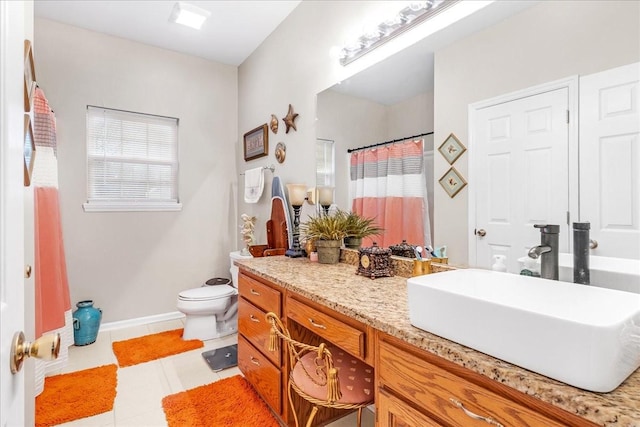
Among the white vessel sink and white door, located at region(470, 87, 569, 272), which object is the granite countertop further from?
white door, located at region(470, 87, 569, 272)

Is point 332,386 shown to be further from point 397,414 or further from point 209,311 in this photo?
point 209,311

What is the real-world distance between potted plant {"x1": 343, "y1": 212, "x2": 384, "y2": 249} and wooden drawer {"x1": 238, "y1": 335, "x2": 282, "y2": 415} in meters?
0.84

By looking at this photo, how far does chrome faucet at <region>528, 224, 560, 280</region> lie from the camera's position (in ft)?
Answer: 3.49

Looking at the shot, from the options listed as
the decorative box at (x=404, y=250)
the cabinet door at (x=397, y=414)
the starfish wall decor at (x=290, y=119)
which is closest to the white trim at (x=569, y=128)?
the decorative box at (x=404, y=250)

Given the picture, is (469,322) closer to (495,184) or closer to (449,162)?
(495,184)

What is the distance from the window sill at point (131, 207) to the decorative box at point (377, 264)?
2402mm

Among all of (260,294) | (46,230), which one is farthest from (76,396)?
(260,294)

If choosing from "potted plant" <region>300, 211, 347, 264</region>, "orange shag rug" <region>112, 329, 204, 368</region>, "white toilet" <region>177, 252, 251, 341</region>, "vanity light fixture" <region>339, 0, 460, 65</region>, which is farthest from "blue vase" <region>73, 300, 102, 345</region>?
"vanity light fixture" <region>339, 0, 460, 65</region>

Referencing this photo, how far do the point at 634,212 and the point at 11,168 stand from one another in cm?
150

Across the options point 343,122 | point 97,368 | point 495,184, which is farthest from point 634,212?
point 97,368

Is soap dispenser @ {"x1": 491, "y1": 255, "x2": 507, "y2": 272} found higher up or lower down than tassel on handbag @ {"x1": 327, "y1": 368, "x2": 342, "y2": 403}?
higher up

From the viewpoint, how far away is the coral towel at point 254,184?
2.95m

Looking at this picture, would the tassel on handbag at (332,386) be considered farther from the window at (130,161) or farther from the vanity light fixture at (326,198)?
the window at (130,161)

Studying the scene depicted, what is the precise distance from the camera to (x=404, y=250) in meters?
1.69
